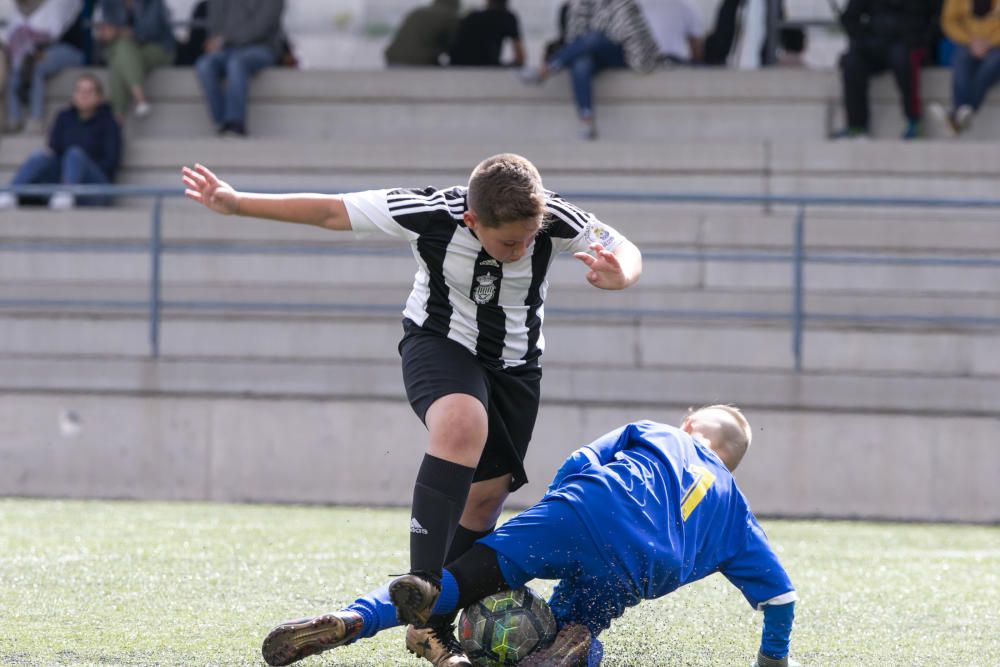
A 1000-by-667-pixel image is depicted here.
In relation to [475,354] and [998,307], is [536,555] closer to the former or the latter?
[475,354]

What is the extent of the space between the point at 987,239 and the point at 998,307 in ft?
2.41

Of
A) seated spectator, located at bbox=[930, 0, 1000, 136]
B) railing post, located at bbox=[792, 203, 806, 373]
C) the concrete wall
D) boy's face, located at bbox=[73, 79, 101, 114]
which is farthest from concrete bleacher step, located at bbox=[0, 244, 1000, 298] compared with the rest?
seated spectator, located at bbox=[930, 0, 1000, 136]

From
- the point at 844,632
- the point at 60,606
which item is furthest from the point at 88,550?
the point at 844,632

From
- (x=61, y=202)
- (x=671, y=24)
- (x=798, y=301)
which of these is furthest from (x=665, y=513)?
(x=671, y=24)

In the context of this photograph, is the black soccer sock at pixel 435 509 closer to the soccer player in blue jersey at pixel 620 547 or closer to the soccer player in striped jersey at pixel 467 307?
the soccer player in striped jersey at pixel 467 307

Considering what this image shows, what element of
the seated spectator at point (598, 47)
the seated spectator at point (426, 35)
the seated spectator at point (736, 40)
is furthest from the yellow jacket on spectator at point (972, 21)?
the seated spectator at point (426, 35)

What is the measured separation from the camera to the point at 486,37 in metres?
13.5

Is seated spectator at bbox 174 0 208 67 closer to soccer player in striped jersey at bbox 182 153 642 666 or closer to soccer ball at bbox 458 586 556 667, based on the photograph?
soccer player in striped jersey at bbox 182 153 642 666

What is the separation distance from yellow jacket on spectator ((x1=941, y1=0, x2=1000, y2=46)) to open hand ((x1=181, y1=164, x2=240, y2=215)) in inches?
338

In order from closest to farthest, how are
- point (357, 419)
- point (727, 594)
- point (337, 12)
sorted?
point (727, 594) < point (357, 419) < point (337, 12)

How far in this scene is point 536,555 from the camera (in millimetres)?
4344

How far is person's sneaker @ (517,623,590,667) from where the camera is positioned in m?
4.23

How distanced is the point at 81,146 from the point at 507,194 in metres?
8.27

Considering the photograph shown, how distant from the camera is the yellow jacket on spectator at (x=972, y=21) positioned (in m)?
11.6
